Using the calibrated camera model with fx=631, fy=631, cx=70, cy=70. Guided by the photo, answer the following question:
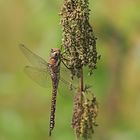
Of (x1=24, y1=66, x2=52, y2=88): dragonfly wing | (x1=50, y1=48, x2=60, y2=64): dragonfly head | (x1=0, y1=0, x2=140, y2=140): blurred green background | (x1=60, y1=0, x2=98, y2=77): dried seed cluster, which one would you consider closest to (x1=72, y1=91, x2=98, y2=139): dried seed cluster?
(x1=60, y1=0, x2=98, y2=77): dried seed cluster

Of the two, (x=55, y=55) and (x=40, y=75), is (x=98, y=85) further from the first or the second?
(x=55, y=55)

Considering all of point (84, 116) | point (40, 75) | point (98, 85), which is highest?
point (98, 85)

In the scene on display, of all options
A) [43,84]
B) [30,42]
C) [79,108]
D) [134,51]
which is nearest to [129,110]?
[134,51]

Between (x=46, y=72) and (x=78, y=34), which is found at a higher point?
(x=46, y=72)

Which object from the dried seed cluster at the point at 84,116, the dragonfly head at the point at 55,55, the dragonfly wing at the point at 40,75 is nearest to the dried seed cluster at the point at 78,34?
the dried seed cluster at the point at 84,116

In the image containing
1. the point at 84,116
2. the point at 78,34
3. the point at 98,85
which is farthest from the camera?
the point at 98,85

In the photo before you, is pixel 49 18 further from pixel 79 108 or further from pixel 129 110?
pixel 79 108

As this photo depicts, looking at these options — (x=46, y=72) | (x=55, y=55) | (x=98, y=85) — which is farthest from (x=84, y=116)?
(x=98, y=85)
